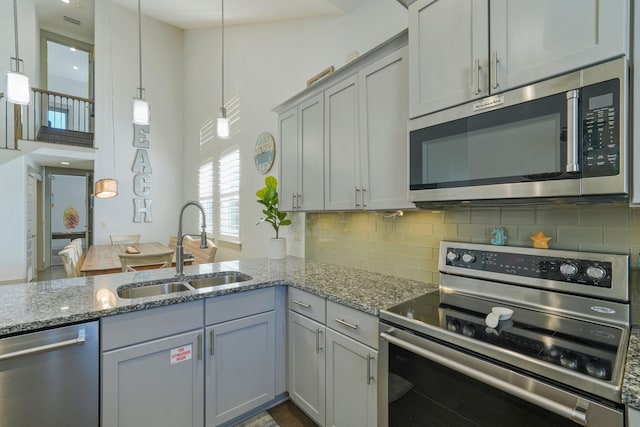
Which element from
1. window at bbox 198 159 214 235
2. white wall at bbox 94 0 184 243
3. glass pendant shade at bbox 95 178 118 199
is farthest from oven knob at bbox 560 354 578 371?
white wall at bbox 94 0 184 243

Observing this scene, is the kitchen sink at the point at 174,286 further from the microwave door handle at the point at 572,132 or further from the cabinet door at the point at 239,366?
the microwave door handle at the point at 572,132

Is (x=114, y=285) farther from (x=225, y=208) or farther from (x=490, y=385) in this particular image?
(x=225, y=208)

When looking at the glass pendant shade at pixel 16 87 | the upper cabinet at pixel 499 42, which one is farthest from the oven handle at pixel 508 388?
the glass pendant shade at pixel 16 87

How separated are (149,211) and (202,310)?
5168 millimetres

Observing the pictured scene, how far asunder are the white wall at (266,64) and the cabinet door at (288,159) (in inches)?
11.9

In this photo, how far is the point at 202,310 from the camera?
1682mm

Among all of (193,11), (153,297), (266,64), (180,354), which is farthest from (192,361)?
(193,11)

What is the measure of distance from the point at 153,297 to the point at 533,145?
6.14 feet

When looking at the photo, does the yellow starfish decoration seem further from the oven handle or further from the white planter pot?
the white planter pot

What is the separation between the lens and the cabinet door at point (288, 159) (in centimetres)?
248

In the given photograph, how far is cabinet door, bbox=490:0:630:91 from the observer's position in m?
0.95

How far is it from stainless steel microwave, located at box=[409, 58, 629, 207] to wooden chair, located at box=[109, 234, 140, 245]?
5.73m

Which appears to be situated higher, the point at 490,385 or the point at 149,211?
the point at 149,211

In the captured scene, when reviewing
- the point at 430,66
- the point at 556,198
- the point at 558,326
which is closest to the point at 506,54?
the point at 430,66
